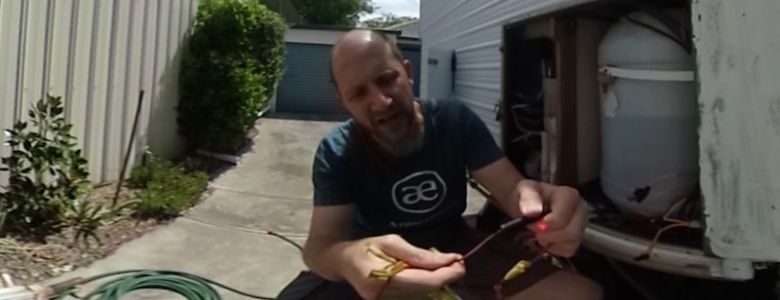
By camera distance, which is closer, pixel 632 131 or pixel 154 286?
pixel 632 131

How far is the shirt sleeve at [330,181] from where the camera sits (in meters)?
1.96

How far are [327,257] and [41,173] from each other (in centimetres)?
300

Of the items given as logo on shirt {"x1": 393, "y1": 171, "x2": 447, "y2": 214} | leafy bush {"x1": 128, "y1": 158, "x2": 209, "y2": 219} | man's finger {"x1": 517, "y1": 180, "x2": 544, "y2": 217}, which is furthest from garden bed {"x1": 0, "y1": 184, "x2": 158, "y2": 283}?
man's finger {"x1": 517, "y1": 180, "x2": 544, "y2": 217}

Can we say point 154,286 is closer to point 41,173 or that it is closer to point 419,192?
point 41,173

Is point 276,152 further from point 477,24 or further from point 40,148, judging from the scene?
point 40,148

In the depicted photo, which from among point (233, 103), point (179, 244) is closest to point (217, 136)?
point (233, 103)

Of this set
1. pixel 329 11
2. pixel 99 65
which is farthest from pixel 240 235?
pixel 329 11

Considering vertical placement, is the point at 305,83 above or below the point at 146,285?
above

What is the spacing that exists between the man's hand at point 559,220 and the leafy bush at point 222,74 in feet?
18.3

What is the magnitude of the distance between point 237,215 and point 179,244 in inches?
Answer: 38.7

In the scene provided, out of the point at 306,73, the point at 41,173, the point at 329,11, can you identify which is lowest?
the point at 41,173

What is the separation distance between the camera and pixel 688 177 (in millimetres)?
1891

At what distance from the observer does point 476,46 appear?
6.79 meters

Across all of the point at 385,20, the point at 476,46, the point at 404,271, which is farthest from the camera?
the point at 385,20
